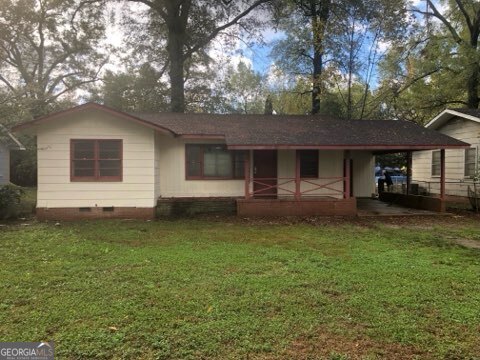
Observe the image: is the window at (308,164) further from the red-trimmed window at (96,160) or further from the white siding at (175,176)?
the red-trimmed window at (96,160)

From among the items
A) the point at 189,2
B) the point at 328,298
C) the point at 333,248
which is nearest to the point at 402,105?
the point at 189,2

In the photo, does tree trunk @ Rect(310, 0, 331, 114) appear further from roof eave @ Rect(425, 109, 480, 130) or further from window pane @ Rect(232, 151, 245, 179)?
window pane @ Rect(232, 151, 245, 179)

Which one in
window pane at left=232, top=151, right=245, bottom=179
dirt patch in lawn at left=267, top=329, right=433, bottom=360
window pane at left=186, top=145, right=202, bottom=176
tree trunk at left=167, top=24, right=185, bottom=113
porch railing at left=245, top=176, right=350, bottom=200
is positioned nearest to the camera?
dirt patch in lawn at left=267, top=329, right=433, bottom=360

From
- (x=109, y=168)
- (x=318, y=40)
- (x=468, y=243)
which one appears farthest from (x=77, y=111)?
(x=318, y=40)

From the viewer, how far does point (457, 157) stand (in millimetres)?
15852

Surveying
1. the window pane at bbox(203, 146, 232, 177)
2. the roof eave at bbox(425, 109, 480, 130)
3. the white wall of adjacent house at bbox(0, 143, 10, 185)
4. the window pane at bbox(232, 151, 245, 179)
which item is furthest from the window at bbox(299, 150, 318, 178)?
the white wall of adjacent house at bbox(0, 143, 10, 185)

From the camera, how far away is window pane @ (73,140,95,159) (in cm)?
1108

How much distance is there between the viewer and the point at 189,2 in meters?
22.9

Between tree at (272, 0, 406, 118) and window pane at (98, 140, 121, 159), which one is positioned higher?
tree at (272, 0, 406, 118)

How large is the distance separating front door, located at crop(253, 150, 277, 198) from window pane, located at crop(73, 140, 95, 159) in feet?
18.8

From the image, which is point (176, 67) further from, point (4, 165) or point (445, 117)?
point (445, 117)

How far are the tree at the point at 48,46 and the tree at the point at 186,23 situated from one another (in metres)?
4.33

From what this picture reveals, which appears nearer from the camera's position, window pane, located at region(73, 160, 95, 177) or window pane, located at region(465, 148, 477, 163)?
window pane, located at region(73, 160, 95, 177)

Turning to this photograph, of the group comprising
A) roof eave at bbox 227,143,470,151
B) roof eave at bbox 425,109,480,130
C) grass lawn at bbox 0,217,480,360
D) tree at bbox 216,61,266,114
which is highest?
tree at bbox 216,61,266,114
